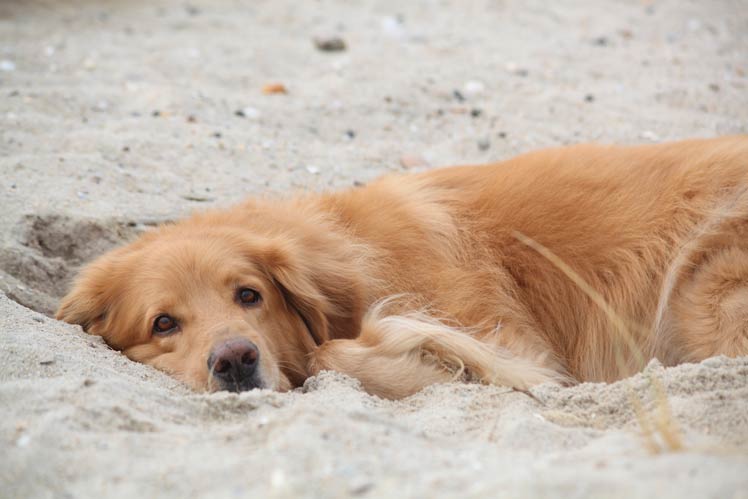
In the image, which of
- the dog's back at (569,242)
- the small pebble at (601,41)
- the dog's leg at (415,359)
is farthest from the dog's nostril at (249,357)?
the small pebble at (601,41)

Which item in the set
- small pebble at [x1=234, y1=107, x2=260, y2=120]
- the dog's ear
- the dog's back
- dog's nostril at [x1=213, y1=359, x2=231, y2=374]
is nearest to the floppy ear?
the dog's ear

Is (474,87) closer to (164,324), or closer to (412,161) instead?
(412,161)

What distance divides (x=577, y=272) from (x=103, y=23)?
635 cm

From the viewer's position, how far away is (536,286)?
4301mm

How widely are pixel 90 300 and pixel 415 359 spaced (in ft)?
4.87

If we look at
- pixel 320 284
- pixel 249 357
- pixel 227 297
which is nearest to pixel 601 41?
pixel 320 284

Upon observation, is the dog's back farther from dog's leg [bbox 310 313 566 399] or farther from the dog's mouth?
the dog's mouth

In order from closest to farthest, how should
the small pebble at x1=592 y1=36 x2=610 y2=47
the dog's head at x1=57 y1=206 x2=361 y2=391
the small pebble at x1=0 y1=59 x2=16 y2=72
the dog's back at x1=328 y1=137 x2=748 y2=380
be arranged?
the dog's head at x1=57 y1=206 x2=361 y2=391
the dog's back at x1=328 y1=137 x2=748 y2=380
the small pebble at x1=0 y1=59 x2=16 y2=72
the small pebble at x1=592 y1=36 x2=610 y2=47

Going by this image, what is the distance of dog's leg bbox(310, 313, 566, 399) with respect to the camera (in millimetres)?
3811

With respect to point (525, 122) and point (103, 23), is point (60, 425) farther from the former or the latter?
point (103, 23)

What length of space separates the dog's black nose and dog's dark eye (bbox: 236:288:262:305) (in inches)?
15.9

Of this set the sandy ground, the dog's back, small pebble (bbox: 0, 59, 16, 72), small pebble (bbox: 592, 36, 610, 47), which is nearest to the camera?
the sandy ground

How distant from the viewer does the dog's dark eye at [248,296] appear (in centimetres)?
396

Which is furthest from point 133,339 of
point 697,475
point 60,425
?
point 697,475
